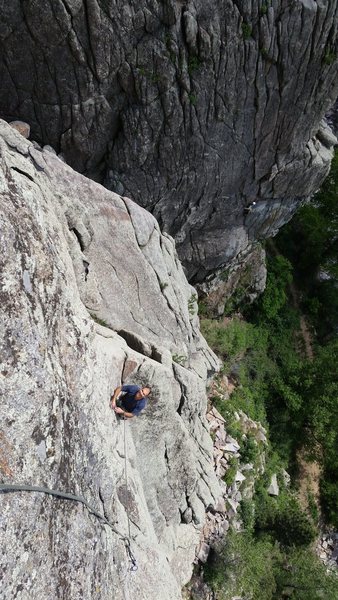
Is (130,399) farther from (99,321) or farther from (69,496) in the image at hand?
(69,496)

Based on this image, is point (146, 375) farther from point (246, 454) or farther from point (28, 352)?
point (246, 454)

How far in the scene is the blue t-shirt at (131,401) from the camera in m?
8.68

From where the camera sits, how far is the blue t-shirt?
8.68 metres

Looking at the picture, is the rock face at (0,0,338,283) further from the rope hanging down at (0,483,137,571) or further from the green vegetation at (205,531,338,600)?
the green vegetation at (205,531,338,600)

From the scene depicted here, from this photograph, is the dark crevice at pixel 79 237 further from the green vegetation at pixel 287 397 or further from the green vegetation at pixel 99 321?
the green vegetation at pixel 287 397

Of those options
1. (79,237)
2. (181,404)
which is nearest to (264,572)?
(181,404)

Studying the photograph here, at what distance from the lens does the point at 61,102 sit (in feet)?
43.6

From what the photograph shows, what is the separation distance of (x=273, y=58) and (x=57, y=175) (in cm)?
937

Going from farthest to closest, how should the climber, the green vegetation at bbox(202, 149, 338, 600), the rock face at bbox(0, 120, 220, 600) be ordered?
the green vegetation at bbox(202, 149, 338, 600), the climber, the rock face at bbox(0, 120, 220, 600)

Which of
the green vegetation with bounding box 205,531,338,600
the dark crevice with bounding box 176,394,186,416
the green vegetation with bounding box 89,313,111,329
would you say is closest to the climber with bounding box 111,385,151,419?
the green vegetation with bounding box 89,313,111,329

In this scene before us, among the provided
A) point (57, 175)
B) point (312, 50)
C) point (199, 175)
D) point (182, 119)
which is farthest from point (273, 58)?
point (57, 175)

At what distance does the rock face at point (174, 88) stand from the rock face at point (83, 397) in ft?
11.2

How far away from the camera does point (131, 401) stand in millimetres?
8703

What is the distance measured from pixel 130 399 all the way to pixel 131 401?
55mm
